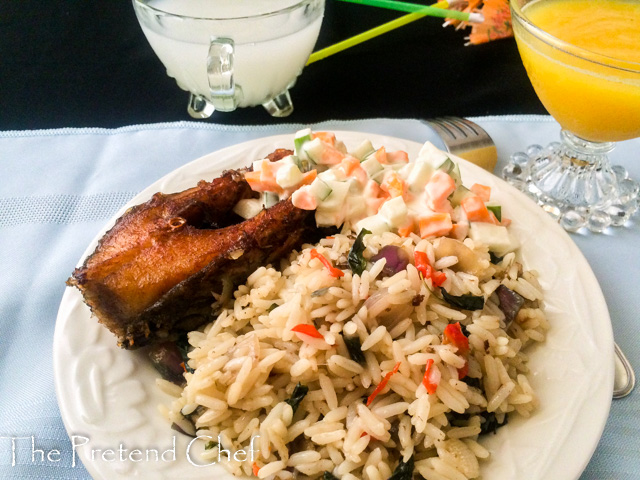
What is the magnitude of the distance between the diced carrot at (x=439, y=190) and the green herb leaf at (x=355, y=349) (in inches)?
26.8

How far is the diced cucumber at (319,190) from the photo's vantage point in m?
1.99

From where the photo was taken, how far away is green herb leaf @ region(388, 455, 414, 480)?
4.76 ft

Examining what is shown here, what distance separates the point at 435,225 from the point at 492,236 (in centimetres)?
25

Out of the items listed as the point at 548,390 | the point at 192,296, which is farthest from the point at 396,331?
the point at 192,296

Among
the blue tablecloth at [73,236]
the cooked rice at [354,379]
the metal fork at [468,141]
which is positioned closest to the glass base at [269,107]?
the blue tablecloth at [73,236]

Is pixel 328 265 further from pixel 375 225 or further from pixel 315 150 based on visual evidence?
pixel 315 150

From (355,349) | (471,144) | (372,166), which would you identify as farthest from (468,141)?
(355,349)

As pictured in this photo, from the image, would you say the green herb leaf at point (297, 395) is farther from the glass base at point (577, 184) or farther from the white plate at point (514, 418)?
the glass base at point (577, 184)

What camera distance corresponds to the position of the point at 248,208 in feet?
7.04

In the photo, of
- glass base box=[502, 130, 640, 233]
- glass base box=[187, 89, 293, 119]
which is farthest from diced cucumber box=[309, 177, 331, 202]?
glass base box=[187, 89, 293, 119]

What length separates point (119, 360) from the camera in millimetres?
1730

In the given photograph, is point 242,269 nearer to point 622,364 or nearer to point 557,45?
point 622,364

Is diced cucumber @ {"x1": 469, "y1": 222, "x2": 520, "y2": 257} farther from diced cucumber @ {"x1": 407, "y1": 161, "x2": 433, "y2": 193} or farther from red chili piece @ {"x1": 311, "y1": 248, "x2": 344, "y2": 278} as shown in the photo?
red chili piece @ {"x1": 311, "y1": 248, "x2": 344, "y2": 278}

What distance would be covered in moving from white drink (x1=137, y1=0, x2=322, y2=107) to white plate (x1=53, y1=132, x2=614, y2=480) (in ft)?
4.02
